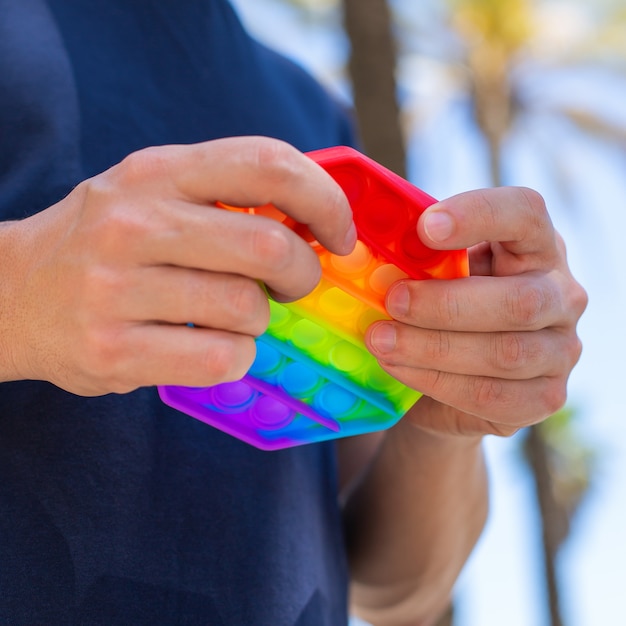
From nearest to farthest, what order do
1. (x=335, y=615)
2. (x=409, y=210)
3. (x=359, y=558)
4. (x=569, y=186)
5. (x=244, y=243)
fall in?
(x=244, y=243) → (x=409, y=210) → (x=335, y=615) → (x=359, y=558) → (x=569, y=186)

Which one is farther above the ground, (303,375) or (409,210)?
(409,210)

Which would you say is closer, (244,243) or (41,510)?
(244,243)

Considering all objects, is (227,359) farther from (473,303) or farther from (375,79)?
(375,79)

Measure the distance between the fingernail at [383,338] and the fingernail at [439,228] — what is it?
0.30 ft

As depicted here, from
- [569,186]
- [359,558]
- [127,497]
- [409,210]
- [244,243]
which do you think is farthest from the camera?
[569,186]

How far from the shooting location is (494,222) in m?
0.64

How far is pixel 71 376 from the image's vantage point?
53cm

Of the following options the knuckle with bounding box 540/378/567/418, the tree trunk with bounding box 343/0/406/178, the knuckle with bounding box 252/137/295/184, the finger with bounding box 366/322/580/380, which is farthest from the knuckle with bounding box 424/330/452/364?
the tree trunk with bounding box 343/0/406/178

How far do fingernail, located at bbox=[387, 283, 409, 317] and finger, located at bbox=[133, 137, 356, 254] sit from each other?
16 cm

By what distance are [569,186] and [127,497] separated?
9832mm

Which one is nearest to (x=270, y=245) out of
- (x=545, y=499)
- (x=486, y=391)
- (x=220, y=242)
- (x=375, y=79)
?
(x=220, y=242)

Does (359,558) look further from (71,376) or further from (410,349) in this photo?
(71,376)

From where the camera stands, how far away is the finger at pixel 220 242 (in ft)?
1.58

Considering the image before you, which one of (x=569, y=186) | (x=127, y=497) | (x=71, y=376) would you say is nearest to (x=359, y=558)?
(x=127, y=497)
